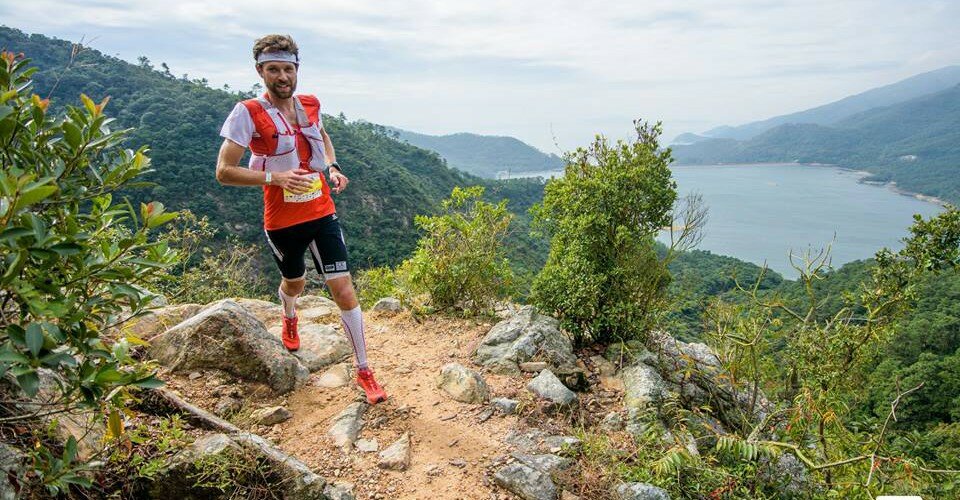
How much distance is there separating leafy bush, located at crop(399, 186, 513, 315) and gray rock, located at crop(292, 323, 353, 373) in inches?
42.8

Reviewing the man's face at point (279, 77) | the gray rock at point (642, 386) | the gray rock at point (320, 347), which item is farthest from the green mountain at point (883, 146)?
the man's face at point (279, 77)

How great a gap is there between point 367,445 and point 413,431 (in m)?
0.31

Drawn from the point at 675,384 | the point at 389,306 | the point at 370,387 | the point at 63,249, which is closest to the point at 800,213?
the point at 389,306

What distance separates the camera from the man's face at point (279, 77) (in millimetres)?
3092

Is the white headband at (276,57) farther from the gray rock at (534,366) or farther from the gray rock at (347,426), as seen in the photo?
the gray rock at (534,366)

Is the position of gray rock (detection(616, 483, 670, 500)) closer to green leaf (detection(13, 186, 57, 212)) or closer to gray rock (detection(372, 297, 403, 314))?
green leaf (detection(13, 186, 57, 212))

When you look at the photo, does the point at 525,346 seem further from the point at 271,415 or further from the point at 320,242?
the point at 271,415

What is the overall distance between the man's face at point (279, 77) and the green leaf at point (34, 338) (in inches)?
90.3

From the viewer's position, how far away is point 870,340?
3.69m

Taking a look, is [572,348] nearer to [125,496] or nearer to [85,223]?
[125,496]

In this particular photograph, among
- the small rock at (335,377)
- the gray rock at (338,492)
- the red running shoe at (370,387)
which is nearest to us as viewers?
the gray rock at (338,492)

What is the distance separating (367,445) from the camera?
9.94ft

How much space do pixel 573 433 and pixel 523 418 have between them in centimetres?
33

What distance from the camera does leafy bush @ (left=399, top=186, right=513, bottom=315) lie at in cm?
504
